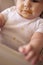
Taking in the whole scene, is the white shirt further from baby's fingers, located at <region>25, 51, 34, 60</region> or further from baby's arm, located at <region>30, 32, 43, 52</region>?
baby's fingers, located at <region>25, 51, 34, 60</region>

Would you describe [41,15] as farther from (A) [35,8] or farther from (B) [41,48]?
(B) [41,48]

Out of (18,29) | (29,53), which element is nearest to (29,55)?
(29,53)

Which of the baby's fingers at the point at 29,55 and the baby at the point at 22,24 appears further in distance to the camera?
the baby at the point at 22,24

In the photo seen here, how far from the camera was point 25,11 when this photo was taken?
0.75m

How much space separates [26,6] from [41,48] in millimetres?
196

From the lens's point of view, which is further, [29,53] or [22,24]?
[22,24]

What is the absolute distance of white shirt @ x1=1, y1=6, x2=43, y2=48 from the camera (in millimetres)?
733

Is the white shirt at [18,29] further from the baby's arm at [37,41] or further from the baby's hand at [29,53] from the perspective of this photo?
the baby's hand at [29,53]

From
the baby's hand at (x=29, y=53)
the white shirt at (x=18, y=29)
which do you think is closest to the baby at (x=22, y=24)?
the white shirt at (x=18, y=29)

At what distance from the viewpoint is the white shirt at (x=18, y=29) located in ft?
2.40

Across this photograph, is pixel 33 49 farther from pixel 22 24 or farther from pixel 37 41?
pixel 22 24

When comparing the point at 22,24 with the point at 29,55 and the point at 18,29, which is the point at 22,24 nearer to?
the point at 18,29

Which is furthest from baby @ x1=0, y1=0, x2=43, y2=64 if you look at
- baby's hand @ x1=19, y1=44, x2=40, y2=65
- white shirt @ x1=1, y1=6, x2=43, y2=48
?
baby's hand @ x1=19, y1=44, x2=40, y2=65

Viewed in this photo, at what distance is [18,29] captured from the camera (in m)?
0.76
